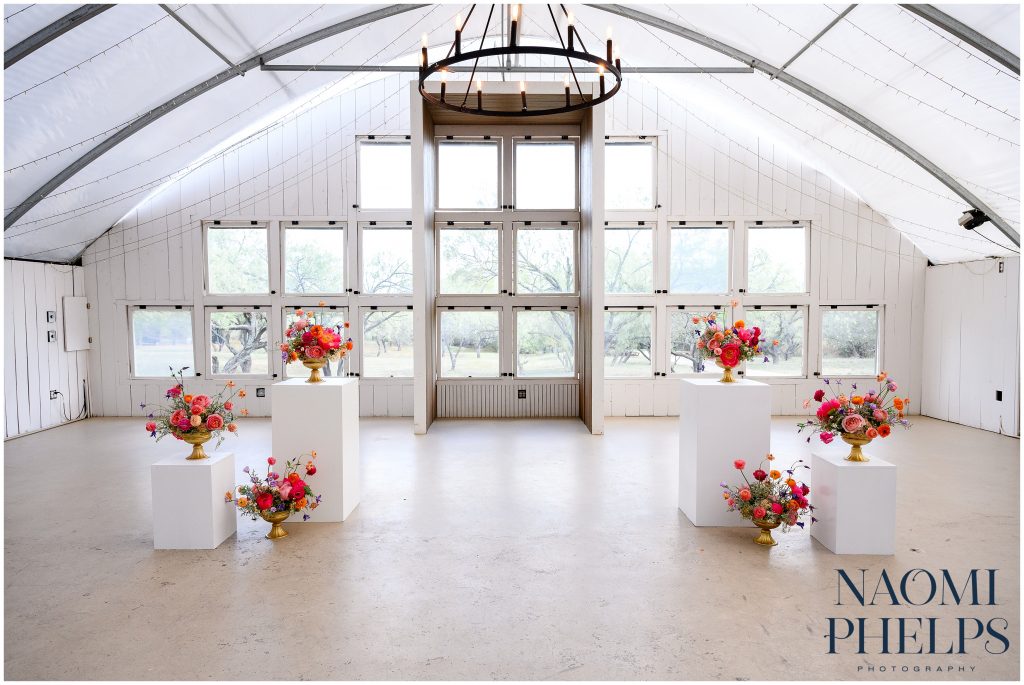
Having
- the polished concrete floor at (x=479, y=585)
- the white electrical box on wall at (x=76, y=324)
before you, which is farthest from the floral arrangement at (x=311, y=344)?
the white electrical box on wall at (x=76, y=324)

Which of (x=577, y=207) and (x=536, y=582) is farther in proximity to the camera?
(x=577, y=207)

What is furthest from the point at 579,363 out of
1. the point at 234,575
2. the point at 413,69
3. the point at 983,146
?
the point at 234,575

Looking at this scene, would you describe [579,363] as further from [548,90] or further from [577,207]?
[548,90]

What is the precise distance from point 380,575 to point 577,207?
6.32 m

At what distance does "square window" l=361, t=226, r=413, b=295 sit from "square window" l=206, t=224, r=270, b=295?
147 centimetres

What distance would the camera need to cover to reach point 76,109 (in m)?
5.47

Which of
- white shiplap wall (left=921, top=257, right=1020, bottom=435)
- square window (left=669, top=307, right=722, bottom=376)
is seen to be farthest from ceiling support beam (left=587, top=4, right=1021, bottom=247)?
square window (left=669, top=307, right=722, bottom=376)

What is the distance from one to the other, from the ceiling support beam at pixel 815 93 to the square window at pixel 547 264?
2960 millimetres

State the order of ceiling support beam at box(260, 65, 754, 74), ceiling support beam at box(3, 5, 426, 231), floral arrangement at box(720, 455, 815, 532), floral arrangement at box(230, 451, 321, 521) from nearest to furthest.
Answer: floral arrangement at box(720, 455, 815, 532) < floral arrangement at box(230, 451, 321, 521) < ceiling support beam at box(3, 5, 426, 231) < ceiling support beam at box(260, 65, 754, 74)

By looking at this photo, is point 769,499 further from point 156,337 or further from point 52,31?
point 156,337

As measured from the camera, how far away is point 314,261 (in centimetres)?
900

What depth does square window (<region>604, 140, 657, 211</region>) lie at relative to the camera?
29.3ft

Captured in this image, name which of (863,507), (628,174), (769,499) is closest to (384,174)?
(628,174)

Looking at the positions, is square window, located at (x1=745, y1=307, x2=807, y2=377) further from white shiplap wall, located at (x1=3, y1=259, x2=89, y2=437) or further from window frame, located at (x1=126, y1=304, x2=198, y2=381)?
white shiplap wall, located at (x1=3, y1=259, x2=89, y2=437)
